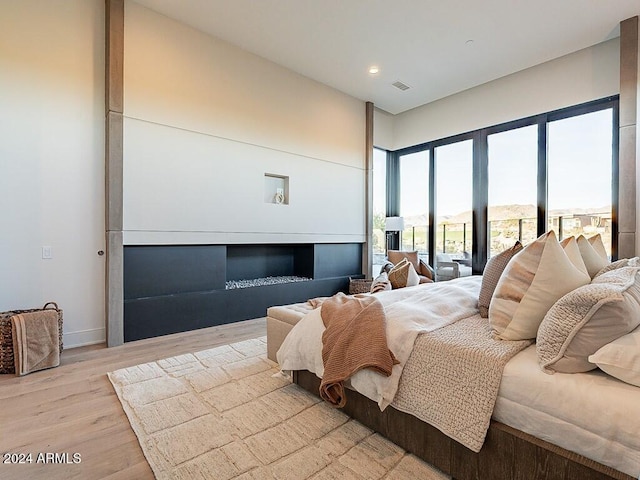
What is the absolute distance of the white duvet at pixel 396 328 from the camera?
163 centimetres

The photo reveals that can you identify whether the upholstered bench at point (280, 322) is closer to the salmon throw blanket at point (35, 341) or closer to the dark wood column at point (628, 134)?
the salmon throw blanket at point (35, 341)

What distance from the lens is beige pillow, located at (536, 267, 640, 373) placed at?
3.87 ft

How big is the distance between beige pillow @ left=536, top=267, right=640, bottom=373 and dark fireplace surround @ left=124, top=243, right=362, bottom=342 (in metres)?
3.48

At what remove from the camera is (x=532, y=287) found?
59.2 inches

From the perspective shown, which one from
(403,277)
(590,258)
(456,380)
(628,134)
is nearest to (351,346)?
(456,380)

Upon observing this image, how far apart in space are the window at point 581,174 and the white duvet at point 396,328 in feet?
9.48

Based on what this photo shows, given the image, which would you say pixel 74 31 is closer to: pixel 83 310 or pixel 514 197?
pixel 83 310

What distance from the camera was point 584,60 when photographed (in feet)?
13.6

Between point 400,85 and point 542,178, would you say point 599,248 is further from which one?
point 400,85

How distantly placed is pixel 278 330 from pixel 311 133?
3399 mm

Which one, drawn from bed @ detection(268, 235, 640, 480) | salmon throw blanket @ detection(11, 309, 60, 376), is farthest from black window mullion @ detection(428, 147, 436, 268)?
salmon throw blanket @ detection(11, 309, 60, 376)

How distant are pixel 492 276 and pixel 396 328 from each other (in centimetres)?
71

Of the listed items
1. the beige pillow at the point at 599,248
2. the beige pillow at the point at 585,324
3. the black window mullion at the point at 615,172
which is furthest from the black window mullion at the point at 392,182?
the beige pillow at the point at 585,324

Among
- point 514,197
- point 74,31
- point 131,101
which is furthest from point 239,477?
point 514,197
